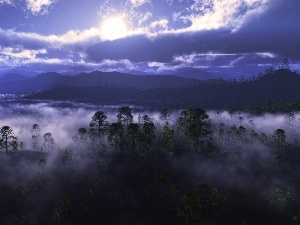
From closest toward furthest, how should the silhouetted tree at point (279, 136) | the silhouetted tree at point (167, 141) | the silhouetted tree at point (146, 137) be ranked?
the silhouetted tree at point (146, 137) < the silhouetted tree at point (167, 141) < the silhouetted tree at point (279, 136)

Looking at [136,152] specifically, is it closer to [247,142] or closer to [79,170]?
[79,170]

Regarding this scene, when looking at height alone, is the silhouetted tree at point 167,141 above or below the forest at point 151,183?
above

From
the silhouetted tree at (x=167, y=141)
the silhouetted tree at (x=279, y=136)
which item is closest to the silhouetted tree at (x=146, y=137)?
the silhouetted tree at (x=167, y=141)

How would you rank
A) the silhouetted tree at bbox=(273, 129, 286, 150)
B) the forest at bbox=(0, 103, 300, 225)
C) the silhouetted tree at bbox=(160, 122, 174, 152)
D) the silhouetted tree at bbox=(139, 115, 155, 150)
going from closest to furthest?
the forest at bbox=(0, 103, 300, 225), the silhouetted tree at bbox=(139, 115, 155, 150), the silhouetted tree at bbox=(160, 122, 174, 152), the silhouetted tree at bbox=(273, 129, 286, 150)

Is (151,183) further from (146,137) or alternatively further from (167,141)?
(167,141)

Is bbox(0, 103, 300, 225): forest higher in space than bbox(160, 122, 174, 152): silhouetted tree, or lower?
lower

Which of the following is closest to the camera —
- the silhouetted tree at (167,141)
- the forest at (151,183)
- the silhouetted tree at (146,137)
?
the forest at (151,183)

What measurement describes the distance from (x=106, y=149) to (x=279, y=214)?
90885 millimetres

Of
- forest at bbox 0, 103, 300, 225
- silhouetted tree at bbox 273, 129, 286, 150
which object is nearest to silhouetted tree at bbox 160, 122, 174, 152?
forest at bbox 0, 103, 300, 225

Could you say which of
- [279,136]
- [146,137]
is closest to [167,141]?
[146,137]

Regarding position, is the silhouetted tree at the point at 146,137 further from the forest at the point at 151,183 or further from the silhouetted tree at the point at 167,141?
the silhouetted tree at the point at 167,141

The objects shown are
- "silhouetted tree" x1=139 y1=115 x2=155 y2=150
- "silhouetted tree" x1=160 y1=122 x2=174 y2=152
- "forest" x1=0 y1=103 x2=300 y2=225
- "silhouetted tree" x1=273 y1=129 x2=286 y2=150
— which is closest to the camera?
"forest" x1=0 y1=103 x2=300 y2=225

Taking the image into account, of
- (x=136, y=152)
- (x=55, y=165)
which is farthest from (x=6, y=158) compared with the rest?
(x=136, y=152)

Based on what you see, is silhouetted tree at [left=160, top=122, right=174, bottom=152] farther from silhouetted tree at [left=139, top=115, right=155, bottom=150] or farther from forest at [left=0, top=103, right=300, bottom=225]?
silhouetted tree at [left=139, top=115, right=155, bottom=150]
